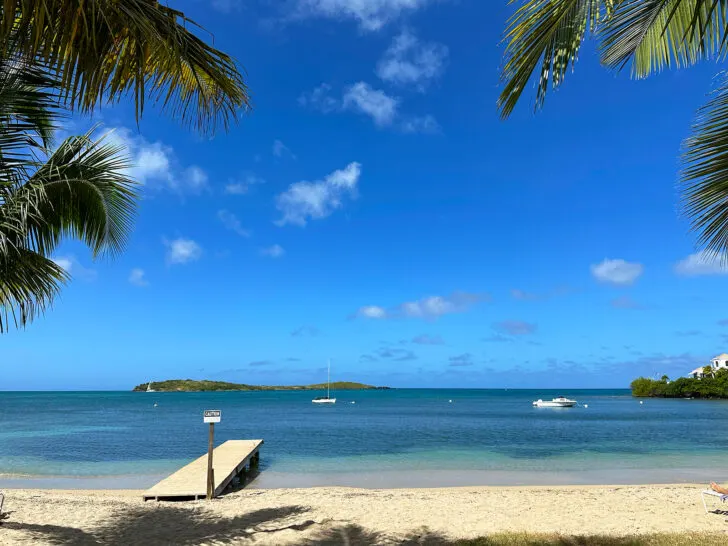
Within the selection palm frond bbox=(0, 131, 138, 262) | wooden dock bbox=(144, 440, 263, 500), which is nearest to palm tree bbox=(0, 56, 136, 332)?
palm frond bbox=(0, 131, 138, 262)

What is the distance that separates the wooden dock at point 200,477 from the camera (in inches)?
451

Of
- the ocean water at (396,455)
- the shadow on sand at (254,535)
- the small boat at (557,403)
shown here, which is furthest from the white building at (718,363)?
the shadow on sand at (254,535)

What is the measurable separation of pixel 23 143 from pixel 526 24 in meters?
4.20

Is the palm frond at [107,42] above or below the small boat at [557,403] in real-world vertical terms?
above

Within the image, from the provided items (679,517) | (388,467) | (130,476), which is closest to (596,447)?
(388,467)

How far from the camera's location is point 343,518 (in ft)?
30.2

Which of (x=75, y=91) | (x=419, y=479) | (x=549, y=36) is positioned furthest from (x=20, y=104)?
(x=419, y=479)

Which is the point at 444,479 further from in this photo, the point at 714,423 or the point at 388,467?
the point at 714,423

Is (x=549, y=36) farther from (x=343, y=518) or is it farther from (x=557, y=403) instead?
(x=557, y=403)

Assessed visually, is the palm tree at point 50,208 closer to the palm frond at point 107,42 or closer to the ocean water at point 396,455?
the palm frond at point 107,42

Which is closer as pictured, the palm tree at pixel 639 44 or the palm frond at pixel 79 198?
the palm tree at pixel 639 44

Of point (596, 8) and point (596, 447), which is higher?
point (596, 8)

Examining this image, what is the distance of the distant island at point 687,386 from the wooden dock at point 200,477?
101 metres

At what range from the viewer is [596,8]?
2730mm
